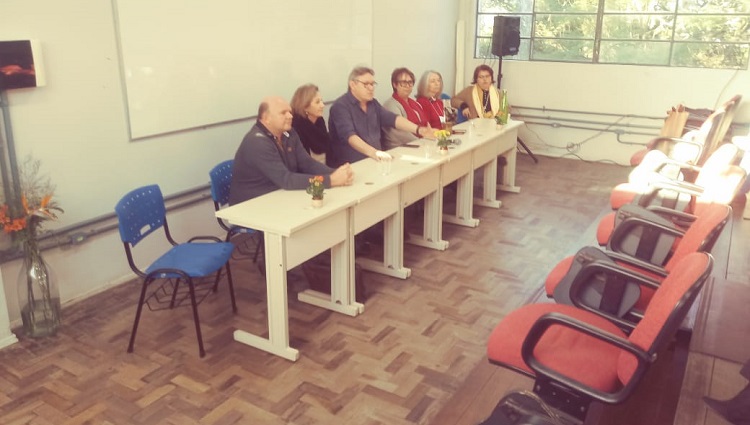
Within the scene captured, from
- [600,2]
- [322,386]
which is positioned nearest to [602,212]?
[600,2]

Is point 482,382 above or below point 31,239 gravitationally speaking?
below

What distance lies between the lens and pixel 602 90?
8.00 metres

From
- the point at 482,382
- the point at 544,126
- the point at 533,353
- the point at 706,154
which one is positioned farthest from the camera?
the point at 544,126

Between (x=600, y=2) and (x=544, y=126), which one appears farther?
(x=544, y=126)

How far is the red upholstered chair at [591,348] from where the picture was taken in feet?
6.57

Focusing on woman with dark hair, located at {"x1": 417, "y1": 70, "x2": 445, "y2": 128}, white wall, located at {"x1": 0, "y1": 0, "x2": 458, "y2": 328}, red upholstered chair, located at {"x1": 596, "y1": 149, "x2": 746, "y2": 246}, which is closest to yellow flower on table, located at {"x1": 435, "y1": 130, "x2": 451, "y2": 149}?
woman with dark hair, located at {"x1": 417, "y1": 70, "x2": 445, "y2": 128}

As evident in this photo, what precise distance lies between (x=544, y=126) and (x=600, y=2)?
1.68 meters

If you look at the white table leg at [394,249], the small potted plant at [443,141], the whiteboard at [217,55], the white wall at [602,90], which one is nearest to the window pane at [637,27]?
the white wall at [602,90]

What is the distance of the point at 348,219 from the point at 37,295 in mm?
1850

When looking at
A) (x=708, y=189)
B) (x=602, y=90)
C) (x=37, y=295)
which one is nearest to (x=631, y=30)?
(x=602, y=90)

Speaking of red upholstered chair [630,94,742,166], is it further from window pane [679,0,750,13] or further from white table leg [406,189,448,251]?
white table leg [406,189,448,251]

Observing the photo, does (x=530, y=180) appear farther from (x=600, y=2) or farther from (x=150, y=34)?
(x=150, y=34)

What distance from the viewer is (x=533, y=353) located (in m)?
2.23

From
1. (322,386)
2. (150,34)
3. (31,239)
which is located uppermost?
(150,34)
